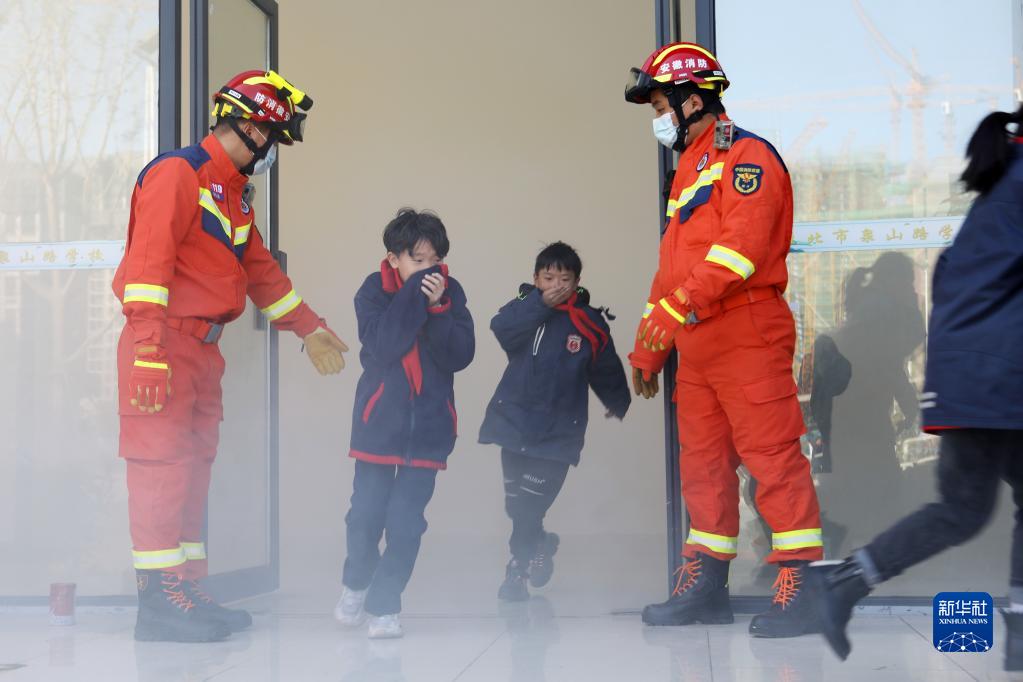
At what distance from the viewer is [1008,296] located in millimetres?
2166

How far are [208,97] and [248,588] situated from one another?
165 cm

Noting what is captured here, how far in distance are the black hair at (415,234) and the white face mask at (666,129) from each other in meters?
0.66

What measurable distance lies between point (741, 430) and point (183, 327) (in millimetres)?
1508

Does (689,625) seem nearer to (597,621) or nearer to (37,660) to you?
(597,621)

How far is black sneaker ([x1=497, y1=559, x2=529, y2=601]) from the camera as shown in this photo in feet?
12.7

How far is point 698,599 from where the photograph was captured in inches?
126

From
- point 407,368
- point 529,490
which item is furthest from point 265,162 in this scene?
point 529,490

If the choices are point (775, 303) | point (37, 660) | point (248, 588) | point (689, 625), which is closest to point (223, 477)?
point (248, 588)

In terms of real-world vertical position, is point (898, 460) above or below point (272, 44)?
below

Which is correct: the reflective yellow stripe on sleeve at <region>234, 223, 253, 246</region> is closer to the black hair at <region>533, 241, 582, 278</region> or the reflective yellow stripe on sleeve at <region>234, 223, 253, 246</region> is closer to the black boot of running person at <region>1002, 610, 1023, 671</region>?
the black hair at <region>533, 241, 582, 278</region>

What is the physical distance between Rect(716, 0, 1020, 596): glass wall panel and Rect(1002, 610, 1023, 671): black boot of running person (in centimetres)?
110

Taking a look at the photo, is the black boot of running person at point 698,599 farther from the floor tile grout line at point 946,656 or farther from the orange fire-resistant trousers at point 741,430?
the floor tile grout line at point 946,656

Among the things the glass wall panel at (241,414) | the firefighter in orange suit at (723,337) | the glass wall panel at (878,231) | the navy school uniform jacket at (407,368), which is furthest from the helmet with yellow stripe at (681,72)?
the glass wall panel at (241,414)

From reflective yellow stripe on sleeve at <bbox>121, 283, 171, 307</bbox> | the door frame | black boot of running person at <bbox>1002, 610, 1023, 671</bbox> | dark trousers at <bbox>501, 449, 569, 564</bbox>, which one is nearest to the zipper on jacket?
dark trousers at <bbox>501, 449, 569, 564</bbox>
